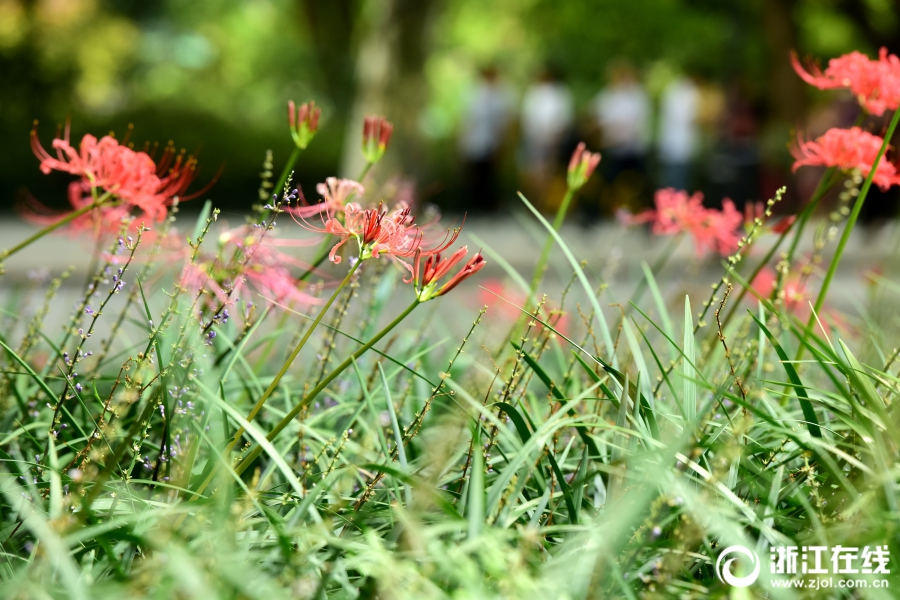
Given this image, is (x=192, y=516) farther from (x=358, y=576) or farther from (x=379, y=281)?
(x=379, y=281)

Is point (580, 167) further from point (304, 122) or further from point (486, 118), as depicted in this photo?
point (486, 118)

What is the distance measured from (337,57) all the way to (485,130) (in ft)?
43.4

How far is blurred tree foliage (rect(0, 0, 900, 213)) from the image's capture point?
491 inches

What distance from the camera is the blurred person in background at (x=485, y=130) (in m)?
13.1

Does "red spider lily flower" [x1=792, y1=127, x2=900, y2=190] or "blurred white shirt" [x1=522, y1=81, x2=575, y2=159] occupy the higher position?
"blurred white shirt" [x1=522, y1=81, x2=575, y2=159]

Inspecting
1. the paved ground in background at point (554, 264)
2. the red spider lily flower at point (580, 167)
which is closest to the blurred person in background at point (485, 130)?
the paved ground in background at point (554, 264)

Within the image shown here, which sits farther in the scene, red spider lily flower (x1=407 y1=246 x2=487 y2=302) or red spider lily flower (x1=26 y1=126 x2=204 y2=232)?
red spider lily flower (x1=26 y1=126 x2=204 y2=232)

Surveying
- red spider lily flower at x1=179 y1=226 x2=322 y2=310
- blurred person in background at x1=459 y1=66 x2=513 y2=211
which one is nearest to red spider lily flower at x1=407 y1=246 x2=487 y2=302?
red spider lily flower at x1=179 y1=226 x2=322 y2=310

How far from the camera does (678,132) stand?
12.0m

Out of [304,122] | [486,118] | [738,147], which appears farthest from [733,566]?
[738,147]

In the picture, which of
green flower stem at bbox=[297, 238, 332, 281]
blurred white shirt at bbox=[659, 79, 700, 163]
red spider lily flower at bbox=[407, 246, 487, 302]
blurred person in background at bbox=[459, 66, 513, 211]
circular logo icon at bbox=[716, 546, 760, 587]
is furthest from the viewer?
blurred person in background at bbox=[459, 66, 513, 211]

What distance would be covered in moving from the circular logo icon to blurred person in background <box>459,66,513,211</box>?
1150 centimetres

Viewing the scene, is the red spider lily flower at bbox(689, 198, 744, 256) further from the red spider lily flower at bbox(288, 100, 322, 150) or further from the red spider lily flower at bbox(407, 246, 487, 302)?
the red spider lily flower at bbox(407, 246, 487, 302)

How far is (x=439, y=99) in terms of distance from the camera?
4088cm
